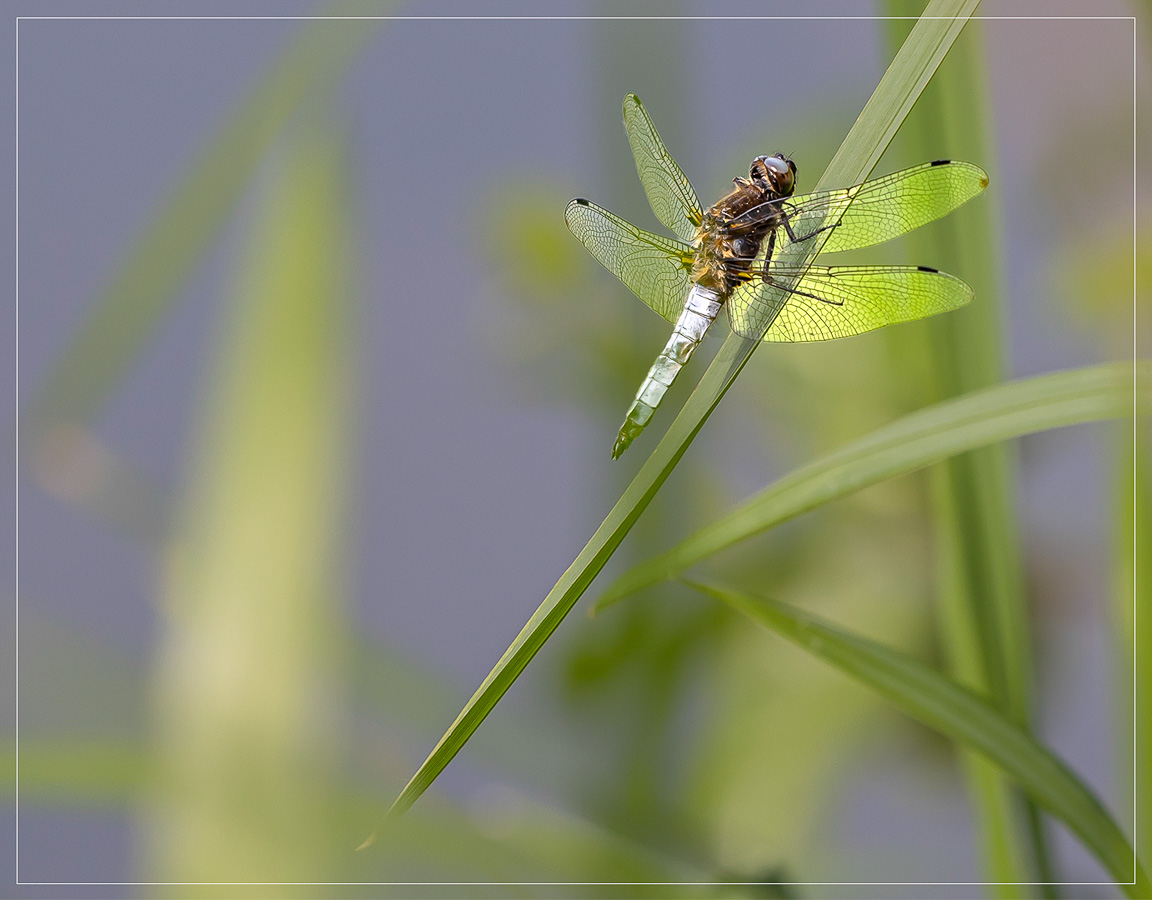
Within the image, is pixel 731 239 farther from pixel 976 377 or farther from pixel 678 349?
pixel 976 377

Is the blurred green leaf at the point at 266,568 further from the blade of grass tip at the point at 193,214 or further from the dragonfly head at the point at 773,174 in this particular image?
the dragonfly head at the point at 773,174

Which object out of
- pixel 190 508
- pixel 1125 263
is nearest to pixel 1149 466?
pixel 1125 263

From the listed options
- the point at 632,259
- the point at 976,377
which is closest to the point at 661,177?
the point at 632,259

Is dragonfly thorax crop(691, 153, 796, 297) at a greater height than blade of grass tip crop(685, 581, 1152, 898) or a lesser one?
greater

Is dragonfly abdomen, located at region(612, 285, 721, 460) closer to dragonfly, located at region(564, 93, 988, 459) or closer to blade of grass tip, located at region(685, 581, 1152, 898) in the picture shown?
dragonfly, located at region(564, 93, 988, 459)

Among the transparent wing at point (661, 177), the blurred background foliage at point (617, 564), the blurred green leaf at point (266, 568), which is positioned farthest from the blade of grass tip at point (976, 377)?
the blurred green leaf at point (266, 568)

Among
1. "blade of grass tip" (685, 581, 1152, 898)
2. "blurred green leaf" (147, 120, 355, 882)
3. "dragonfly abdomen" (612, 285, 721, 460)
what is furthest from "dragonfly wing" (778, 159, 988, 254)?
"blurred green leaf" (147, 120, 355, 882)

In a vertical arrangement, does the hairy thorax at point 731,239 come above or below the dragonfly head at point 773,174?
below

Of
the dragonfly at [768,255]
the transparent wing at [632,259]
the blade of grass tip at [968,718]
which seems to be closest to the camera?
the blade of grass tip at [968,718]
